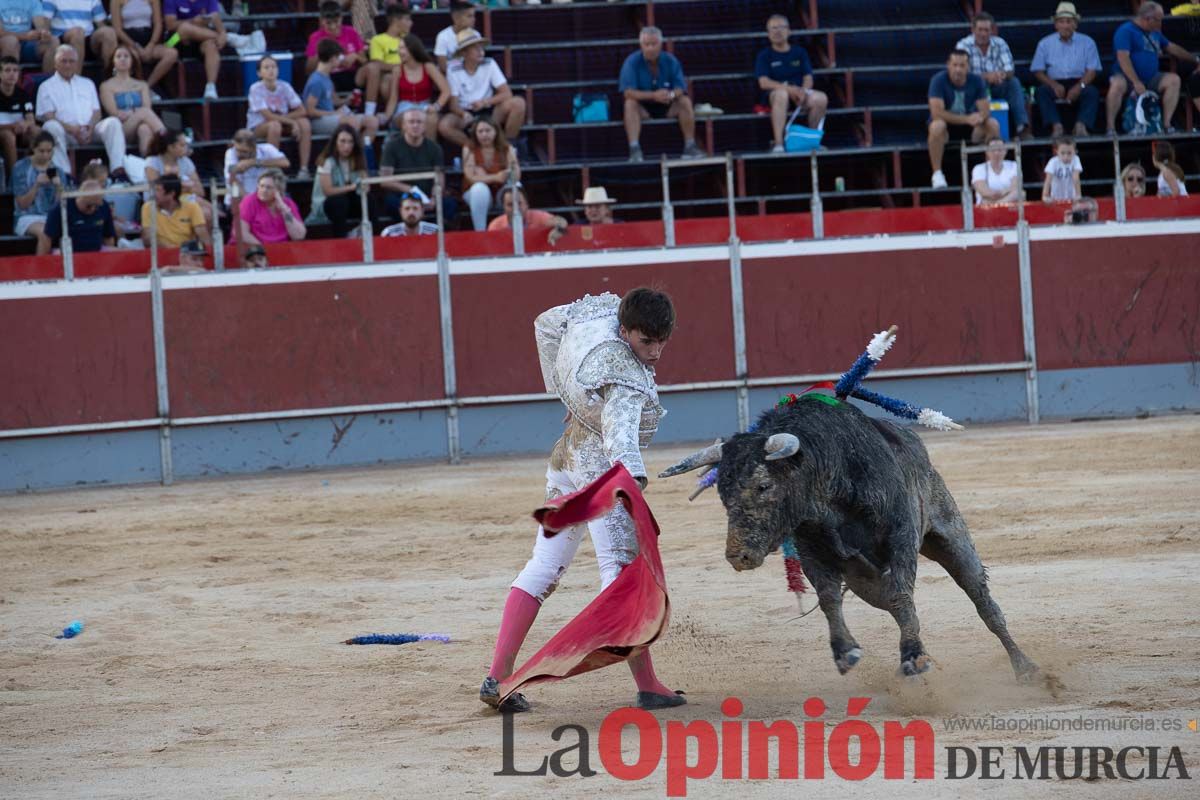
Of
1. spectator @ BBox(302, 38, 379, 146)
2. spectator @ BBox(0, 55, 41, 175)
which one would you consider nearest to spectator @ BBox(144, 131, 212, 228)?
spectator @ BBox(0, 55, 41, 175)

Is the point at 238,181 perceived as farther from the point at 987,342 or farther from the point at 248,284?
the point at 987,342

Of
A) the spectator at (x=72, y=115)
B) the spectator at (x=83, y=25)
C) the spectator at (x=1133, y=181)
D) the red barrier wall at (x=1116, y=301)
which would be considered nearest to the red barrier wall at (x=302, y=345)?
the spectator at (x=72, y=115)

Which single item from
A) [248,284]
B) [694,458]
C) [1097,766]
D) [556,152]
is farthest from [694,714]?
[556,152]

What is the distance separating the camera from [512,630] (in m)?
5.00

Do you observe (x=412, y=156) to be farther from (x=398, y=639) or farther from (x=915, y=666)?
(x=915, y=666)

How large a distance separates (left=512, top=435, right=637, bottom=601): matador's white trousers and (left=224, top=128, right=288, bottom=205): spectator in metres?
8.11

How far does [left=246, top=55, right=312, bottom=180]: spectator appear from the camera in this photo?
1355 cm

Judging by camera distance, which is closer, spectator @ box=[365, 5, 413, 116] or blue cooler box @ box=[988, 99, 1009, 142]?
spectator @ box=[365, 5, 413, 116]

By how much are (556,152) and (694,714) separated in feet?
35.7

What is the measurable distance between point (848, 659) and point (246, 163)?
882 centimetres

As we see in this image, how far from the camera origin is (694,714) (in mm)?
4793

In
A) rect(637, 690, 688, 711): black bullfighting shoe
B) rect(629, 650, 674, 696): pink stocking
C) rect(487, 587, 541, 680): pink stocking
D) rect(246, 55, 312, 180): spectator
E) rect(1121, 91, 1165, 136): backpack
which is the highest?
rect(246, 55, 312, 180): spectator

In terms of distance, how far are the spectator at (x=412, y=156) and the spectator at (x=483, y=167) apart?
21cm

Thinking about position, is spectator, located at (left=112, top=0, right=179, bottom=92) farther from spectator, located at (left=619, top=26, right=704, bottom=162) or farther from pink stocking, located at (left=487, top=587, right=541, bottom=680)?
pink stocking, located at (left=487, top=587, right=541, bottom=680)
